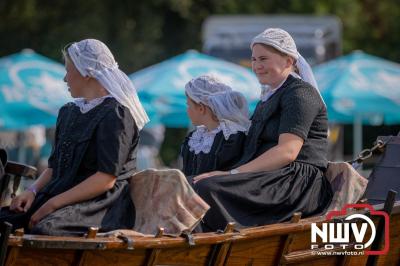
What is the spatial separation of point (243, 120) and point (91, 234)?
185cm

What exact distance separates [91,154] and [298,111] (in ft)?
3.93

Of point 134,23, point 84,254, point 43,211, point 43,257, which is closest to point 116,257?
point 84,254

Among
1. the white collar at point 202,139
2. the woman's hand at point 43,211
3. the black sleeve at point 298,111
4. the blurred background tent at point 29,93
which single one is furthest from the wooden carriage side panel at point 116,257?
the blurred background tent at point 29,93

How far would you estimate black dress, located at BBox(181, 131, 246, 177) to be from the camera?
6488 millimetres

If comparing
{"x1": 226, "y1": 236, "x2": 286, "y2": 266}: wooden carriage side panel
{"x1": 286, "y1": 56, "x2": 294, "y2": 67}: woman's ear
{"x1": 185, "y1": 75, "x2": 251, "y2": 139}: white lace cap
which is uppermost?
{"x1": 286, "y1": 56, "x2": 294, "y2": 67}: woman's ear

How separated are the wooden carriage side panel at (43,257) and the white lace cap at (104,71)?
32.4 inches

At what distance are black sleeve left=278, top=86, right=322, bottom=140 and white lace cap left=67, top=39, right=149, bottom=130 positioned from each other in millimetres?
861

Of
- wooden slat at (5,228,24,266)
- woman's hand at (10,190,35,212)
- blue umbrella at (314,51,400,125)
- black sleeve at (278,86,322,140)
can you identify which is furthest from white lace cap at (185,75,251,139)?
blue umbrella at (314,51,400,125)

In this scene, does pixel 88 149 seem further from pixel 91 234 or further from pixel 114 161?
pixel 91 234

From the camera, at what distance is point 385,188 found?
6.76 metres

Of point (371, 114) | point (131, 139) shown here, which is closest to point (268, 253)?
point (131, 139)

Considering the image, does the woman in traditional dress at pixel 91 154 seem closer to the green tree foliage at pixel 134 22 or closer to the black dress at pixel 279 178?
the black dress at pixel 279 178

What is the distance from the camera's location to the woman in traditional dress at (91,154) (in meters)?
5.39

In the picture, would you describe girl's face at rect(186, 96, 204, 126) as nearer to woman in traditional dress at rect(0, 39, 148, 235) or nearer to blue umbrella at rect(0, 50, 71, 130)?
woman in traditional dress at rect(0, 39, 148, 235)
